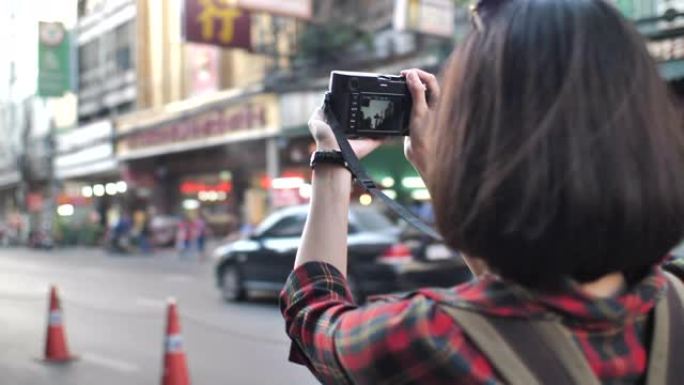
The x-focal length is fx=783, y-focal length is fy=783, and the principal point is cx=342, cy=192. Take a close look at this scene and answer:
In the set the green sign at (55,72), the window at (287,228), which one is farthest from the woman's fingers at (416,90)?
the green sign at (55,72)

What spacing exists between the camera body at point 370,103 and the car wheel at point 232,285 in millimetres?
10964

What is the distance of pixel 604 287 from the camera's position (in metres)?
1.11

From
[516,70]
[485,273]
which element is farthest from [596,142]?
[485,273]

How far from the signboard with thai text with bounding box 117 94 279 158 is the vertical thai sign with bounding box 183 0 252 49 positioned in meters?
3.19

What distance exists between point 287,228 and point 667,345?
10.3 metres

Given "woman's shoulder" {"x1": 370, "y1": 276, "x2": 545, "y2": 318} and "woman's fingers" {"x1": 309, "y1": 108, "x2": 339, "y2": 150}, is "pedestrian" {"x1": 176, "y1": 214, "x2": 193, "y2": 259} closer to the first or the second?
"woman's fingers" {"x1": 309, "y1": 108, "x2": 339, "y2": 150}

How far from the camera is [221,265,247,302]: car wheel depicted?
12.3m

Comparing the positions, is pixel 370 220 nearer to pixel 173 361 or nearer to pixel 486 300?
pixel 173 361

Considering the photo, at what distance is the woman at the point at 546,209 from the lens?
3.37ft

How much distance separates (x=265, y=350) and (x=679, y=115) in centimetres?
717

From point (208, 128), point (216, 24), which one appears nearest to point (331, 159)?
point (216, 24)

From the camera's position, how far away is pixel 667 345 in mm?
1130

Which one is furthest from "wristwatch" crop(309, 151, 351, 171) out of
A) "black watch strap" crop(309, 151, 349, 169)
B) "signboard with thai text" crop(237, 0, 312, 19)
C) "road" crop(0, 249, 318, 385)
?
"signboard with thai text" crop(237, 0, 312, 19)

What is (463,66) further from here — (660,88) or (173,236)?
(173,236)
